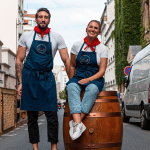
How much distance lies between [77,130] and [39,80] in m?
0.96

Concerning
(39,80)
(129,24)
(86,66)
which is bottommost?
(39,80)

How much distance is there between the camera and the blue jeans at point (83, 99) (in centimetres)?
422

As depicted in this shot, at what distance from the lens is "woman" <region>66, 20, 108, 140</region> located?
4211 mm

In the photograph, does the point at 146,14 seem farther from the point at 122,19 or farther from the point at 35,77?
the point at 35,77

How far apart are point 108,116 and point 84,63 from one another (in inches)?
31.3

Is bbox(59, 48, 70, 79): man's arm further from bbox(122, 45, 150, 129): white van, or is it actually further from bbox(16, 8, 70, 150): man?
bbox(122, 45, 150, 129): white van

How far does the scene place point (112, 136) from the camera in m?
4.29

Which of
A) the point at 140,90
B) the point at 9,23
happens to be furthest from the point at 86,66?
the point at 9,23

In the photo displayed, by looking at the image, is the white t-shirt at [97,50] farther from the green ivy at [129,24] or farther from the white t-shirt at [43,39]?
the green ivy at [129,24]

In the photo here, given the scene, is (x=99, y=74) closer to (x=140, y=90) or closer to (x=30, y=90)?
(x=30, y=90)

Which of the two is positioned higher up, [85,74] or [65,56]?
[65,56]

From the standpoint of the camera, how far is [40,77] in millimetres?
4621

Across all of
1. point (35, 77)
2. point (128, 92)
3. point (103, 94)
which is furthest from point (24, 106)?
point (128, 92)

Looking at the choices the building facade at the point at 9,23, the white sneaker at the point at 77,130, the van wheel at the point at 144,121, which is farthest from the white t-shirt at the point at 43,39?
the building facade at the point at 9,23
